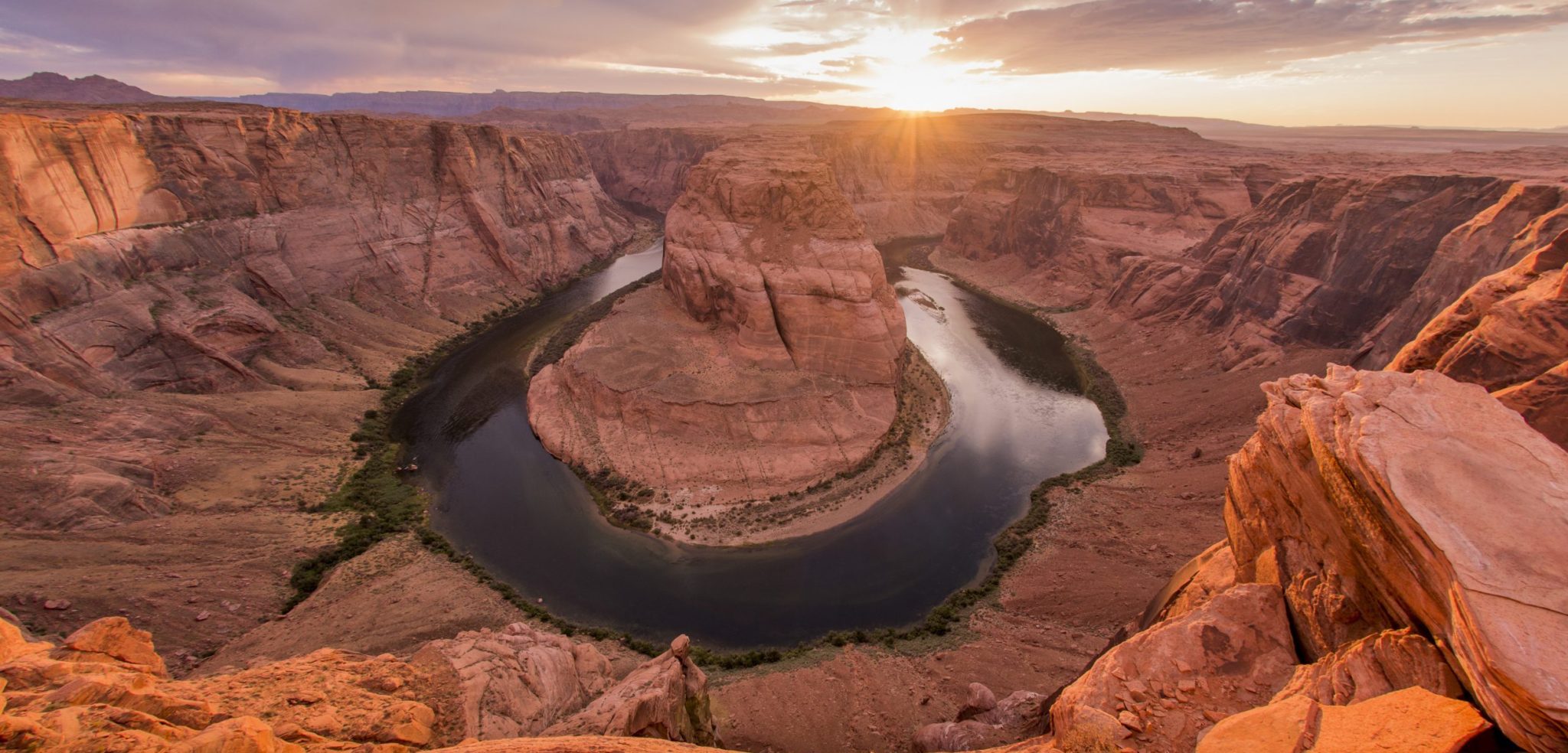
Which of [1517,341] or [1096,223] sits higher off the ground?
[1096,223]

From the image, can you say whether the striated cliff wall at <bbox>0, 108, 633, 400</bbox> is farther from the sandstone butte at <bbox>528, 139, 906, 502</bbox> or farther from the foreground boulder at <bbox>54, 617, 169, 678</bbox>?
the foreground boulder at <bbox>54, 617, 169, 678</bbox>

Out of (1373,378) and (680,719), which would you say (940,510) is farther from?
(1373,378)

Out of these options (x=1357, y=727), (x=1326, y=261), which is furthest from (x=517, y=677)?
(x=1326, y=261)

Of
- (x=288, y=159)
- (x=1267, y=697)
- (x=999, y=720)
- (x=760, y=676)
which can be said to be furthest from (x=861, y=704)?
(x=288, y=159)

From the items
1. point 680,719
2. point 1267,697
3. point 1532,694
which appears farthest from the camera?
point 680,719

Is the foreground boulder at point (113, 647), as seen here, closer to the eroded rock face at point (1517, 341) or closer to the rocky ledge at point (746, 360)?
the rocky ledge at point (746, 360)

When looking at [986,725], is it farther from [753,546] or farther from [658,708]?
[753,546]

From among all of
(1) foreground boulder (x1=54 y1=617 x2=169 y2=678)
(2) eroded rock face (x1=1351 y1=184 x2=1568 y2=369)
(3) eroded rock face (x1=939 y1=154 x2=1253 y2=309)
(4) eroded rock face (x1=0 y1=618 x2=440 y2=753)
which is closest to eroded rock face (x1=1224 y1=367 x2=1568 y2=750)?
(4) eroded rock face (x1=0 y1=618 x2=440 y2=753)
